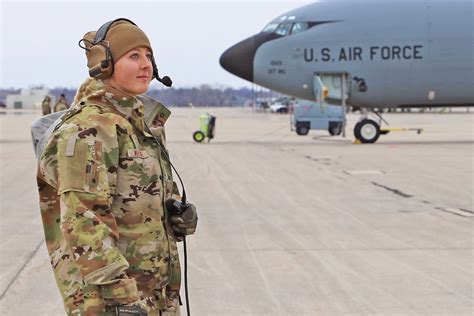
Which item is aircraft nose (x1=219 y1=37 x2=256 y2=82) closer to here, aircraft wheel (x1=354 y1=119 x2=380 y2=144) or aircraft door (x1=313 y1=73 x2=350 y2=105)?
aircraft door (x1=313 y1=73 x2=350 y2=105)

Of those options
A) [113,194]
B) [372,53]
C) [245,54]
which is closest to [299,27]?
[245,54]

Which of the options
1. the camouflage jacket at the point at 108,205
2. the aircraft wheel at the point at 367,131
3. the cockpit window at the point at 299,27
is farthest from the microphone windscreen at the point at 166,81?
the aircraft wheel at the point at 367,131

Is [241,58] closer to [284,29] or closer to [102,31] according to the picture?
[284,29]

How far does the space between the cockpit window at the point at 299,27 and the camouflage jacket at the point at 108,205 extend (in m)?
23.6

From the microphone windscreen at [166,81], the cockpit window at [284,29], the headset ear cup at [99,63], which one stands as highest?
the cockpit window at [284,29]

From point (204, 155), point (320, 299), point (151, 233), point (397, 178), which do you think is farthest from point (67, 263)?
point (204, 155)

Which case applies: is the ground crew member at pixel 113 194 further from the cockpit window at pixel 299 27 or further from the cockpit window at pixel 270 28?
the cockpit window at pixel 270 28

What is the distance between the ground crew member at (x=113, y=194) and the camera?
306cm

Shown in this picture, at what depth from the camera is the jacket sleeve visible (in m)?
3.03

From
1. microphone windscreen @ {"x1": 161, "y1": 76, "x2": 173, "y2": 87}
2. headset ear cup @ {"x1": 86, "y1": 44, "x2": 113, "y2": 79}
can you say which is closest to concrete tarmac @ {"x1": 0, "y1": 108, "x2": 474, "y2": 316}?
microphone windscreen @ {"x1": 161, "y1": 76, "x2": 173, "y2": 87}

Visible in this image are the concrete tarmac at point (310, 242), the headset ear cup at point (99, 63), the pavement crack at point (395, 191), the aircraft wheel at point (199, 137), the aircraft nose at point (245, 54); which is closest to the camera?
the headset ear cup at point (99, 63)

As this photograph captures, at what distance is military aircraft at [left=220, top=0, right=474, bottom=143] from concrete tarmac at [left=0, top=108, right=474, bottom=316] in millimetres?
7809

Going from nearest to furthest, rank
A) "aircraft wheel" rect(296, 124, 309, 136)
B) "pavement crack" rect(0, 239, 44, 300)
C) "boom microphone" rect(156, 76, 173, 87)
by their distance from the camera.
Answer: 1. "boom microphone" rect(156, 76, 173, 87)
2. "pavement crack" rect(0, 239, 44, 300)
3. "aircraft wheel" rect(296, 124, 309, 136)

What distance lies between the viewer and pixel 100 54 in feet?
10.8
